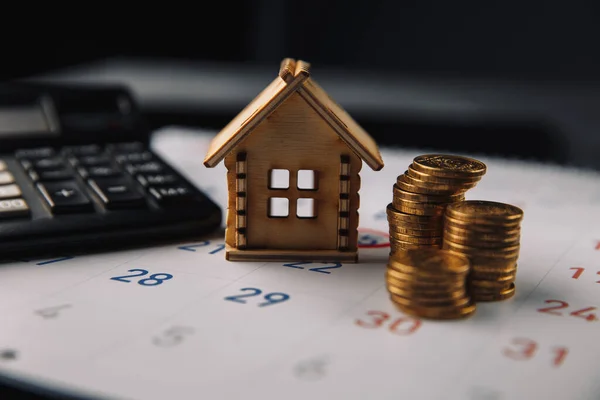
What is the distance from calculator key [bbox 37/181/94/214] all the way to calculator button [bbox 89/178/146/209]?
0.01m

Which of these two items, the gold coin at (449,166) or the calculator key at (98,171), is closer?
the gold coin at (449,166)

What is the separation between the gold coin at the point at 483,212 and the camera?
48 centimetres

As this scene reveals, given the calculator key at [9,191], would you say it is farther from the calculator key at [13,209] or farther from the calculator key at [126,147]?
the calculator key at [126,147]

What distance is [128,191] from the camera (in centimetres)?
61

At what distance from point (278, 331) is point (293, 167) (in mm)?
151

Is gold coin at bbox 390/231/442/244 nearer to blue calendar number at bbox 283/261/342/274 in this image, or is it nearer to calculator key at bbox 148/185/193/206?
blue calendar number at bbox 283/261/342/274

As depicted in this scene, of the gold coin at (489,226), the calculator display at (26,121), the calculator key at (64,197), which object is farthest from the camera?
the calculator display at (26,121)

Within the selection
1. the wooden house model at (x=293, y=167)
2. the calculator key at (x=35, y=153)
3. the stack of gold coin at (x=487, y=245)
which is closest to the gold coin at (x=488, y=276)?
the stack of gold coin at (x=487, y=245)

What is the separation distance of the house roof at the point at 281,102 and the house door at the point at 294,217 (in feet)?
0.09

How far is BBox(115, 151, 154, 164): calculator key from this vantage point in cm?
71

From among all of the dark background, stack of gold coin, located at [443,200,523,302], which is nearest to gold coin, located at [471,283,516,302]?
stack of gold coin, located at [443,200,523,302]

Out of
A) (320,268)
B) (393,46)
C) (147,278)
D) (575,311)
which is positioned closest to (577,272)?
(575,311)

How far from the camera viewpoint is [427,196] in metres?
0.52

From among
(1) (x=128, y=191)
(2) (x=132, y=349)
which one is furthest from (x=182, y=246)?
(2) (x=132, y=349)
